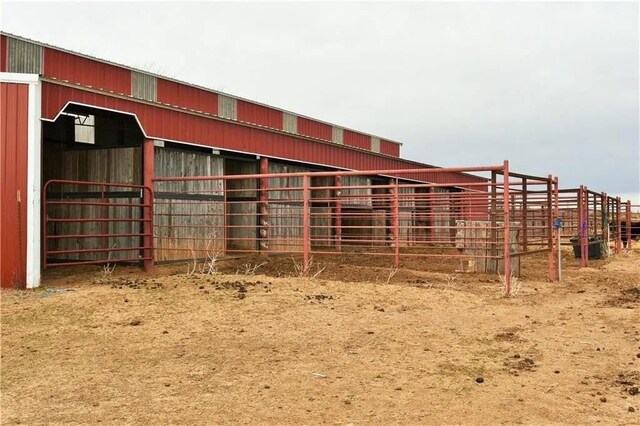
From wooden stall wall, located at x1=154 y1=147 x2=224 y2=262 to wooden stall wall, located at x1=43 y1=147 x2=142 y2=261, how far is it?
20.3 inches

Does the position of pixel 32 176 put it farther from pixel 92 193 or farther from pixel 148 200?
pixel 92 193

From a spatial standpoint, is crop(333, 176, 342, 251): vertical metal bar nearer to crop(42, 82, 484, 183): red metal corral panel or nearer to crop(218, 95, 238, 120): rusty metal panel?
crop(42, 82, 484, 183): red metal corral panel

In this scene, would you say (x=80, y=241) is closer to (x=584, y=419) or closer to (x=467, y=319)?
(x=467, y=319)

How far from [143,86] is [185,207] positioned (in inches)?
127

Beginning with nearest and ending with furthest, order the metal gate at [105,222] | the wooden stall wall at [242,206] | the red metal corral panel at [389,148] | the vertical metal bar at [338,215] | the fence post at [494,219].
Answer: the fence post at [494,219] → the metal gate at [105,222] → the vertical metal bar at [338,215] → the wooden stall wall at [242,206] → the red metal corral panel at [389,148]

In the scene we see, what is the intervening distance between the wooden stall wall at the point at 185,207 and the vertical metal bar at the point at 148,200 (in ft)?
0.65

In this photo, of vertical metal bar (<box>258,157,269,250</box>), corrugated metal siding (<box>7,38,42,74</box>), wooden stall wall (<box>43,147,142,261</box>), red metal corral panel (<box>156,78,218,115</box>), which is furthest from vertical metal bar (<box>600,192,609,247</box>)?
corrugated metal siding (<box>7,38,42,74</box>)

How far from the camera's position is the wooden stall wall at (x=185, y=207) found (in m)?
12.1

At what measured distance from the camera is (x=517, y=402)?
387 cm

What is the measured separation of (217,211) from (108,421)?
10211 mm

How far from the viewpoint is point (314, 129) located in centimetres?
2195

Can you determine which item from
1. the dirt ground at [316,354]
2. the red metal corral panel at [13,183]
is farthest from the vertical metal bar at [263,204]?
the red metal corral panel at [13,183]

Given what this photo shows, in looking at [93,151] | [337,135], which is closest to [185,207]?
[93,151]

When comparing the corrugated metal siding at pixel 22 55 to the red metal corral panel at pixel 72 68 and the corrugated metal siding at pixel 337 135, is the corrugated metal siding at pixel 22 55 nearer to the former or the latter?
the red metal corral panel at pixel 72 68
